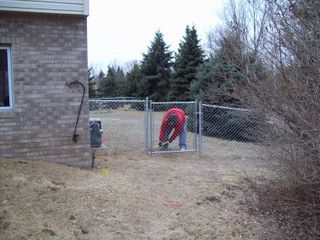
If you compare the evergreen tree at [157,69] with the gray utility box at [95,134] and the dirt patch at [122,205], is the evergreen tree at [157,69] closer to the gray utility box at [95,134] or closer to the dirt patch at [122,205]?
the gray utility box at [95,134]

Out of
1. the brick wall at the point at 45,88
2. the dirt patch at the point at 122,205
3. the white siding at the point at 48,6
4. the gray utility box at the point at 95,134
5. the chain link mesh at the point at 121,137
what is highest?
the white siding at the point at 48,6

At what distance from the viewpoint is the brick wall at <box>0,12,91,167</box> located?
25.9ft

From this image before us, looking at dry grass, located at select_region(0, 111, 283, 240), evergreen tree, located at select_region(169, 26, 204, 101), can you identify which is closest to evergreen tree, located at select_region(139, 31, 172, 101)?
evergreen tree, located at select_region(169, 26, 204, 101)

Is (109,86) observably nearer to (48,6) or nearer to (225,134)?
(225,134)

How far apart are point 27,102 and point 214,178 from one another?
155 inches

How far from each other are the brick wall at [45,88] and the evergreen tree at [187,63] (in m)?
19.2

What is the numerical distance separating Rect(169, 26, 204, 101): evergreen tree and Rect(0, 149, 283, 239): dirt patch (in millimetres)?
19314

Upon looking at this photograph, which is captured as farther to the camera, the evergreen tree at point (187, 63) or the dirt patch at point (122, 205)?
the evergreen tree at point (187, 63)

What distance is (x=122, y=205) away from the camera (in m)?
6.50

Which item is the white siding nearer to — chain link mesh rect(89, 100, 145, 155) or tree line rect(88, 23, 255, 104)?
chain link mesh rect(89, 100, 145, 155)

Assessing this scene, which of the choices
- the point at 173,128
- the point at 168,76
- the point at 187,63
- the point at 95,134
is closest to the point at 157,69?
the point at 168,76

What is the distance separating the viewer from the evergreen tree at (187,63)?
27.8m

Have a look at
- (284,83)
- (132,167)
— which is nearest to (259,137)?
(284,83)

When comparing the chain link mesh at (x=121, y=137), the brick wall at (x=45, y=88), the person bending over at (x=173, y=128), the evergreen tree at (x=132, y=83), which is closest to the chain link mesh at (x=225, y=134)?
the person bending over at (x=173, y=128)
